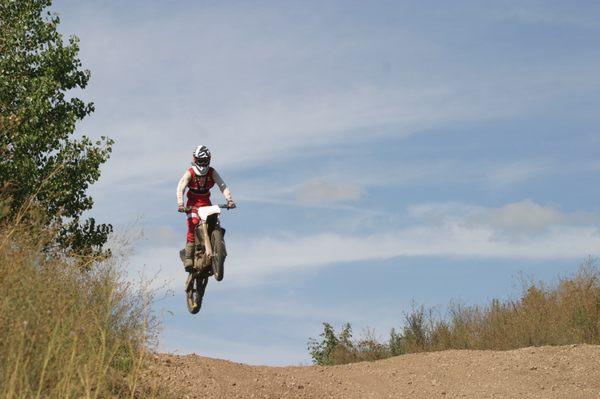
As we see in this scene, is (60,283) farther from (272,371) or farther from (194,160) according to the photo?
(194,160)

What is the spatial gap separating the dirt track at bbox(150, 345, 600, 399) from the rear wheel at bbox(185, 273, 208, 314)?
2991mm

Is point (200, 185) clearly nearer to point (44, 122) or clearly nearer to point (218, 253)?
point (218, 253)

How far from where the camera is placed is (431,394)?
1229 cm

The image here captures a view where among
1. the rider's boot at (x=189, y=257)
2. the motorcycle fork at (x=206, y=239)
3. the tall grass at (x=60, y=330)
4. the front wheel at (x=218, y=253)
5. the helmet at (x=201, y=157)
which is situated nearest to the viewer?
the tall grass at (x=60, y=330)

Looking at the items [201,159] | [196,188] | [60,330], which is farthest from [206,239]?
[60,330]

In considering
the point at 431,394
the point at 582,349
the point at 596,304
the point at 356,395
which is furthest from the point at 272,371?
the point at 596,304

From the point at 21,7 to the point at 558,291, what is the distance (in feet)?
49.0

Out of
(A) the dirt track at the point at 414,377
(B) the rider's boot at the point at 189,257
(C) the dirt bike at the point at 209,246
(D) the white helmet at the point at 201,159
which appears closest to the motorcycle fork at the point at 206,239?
(C) the dirt bike at the point at 209,246

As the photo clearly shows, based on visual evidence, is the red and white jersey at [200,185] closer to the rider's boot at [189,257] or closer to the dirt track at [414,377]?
the rider's boot at [189,257]

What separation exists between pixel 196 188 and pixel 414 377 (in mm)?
5084

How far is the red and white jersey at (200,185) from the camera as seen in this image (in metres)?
15.2

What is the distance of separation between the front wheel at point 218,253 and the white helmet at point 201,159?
116cm

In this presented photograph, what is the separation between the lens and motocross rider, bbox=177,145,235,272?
49.4 feet

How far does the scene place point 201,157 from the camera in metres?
15.0
